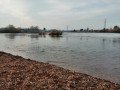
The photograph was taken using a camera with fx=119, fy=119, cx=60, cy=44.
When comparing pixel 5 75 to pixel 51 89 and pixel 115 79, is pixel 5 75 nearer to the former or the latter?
pixel 51 89

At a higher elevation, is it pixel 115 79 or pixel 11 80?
pixel 11 80

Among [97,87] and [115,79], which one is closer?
[97,87]

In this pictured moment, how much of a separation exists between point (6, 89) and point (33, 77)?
1279 mm

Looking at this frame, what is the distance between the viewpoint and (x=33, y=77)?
5105 millimetres

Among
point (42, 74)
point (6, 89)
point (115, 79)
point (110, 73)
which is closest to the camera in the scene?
point (6, 89)

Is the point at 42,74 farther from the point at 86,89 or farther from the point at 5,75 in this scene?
the point at 86,89

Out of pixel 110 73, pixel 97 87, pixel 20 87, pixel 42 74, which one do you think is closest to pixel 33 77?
pixel 42 74

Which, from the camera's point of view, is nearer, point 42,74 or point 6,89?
point 6,89

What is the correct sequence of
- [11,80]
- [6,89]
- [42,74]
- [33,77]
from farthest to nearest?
[42,74], [33,77], [11,80], [6,89]

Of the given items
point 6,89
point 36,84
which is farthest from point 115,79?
point 6,89

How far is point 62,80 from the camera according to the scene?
4855mm

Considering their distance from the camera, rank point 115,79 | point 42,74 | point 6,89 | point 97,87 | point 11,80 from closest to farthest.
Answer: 1. point 6,89
2. point 97,87
3. point 11,80
4. point 42,74
5. point 115,79

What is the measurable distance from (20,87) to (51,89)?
→ 1.11 meters

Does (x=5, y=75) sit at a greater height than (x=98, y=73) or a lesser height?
greater
